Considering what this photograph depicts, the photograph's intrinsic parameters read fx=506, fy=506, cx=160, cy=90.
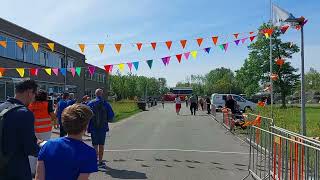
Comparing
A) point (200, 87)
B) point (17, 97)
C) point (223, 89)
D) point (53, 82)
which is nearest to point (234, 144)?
point (17, 97)

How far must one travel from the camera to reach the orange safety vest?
9586 millimetres

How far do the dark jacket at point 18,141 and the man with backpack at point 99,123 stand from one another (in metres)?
6.17

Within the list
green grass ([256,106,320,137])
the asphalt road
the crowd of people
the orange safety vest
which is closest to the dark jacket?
the crowd of people

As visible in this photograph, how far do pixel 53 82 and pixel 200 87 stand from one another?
8949cm

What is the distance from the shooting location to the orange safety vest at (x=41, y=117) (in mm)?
9586

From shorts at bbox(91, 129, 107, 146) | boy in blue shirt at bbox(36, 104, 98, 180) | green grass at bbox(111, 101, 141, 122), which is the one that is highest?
boy in blue shirt at bbox(36, 104, 98, 180)

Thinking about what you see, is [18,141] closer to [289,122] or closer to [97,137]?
[97,137]

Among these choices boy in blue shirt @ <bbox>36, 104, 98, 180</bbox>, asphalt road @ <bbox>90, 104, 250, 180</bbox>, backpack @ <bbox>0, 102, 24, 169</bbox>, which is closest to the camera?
boy in blue shirt @ <bbox>36, 104, 98, 180</bbox>

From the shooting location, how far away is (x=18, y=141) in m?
4.88

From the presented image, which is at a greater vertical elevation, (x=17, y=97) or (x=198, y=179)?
(x=17, y=97)

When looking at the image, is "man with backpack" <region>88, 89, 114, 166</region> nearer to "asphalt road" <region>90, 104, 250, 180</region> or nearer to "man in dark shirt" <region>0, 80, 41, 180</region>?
"asphalt road" <region>90, 104, 250, 180</region>

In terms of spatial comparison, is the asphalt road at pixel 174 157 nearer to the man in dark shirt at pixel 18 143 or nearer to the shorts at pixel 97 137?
the shorts at pixel 97 137

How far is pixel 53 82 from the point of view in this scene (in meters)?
49.5

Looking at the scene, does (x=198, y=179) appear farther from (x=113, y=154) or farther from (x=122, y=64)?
(x=122, y=64)
